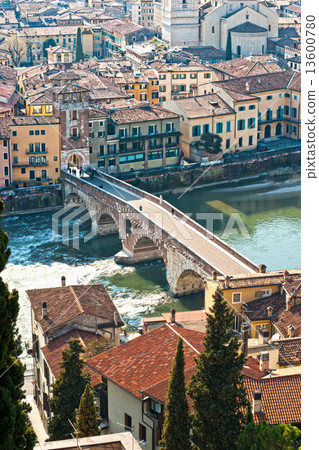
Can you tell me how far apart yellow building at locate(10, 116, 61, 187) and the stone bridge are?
42.0 inches

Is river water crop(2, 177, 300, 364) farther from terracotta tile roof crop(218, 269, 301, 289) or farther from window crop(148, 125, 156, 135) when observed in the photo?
terracotta tile roof crop(218, 269, 301, 289)

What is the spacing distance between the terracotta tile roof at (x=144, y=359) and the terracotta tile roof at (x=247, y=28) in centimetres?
5969

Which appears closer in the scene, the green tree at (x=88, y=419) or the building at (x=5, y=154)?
the green tree at (x=88, y=419)

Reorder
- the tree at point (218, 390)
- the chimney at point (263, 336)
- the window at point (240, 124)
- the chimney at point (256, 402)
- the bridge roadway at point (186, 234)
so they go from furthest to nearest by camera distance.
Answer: the window at point (240, 124) < the bridge roadway at point (186, 234) < the chimney at point (263, 336) < the chimney at point (256, 402) < the tree at point (218, 390)

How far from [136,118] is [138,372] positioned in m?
38.1

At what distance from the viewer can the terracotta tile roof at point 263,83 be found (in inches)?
2638

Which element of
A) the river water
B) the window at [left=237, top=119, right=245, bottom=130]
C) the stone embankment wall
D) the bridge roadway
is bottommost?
the river water

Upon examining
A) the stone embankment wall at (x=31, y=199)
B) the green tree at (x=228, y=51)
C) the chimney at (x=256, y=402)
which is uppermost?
the green tree at (x=228, y=51)

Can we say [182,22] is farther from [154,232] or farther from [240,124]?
[154,232]

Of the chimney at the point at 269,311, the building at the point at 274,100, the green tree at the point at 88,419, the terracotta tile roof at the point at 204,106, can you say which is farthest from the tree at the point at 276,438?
the building at the point at 274,100

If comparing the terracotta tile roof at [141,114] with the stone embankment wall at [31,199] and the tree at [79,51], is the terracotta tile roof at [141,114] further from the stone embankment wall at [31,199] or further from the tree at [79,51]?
the tree at [79,51]

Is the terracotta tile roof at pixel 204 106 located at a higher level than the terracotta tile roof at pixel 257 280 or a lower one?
higher

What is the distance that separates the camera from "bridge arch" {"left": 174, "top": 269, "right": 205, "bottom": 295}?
1695 inches

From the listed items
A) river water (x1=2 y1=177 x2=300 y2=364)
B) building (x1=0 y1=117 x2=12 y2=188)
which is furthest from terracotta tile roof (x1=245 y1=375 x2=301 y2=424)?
building (x1=0 y1=117 x2=12 y2=188)
